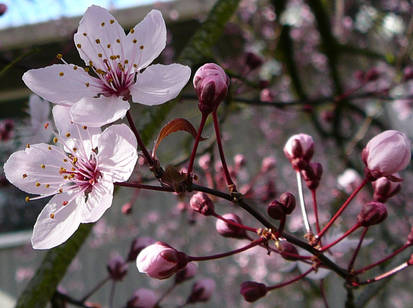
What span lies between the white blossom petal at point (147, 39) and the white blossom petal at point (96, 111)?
0.10 metres

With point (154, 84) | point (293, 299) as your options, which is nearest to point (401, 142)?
point (154, 84)

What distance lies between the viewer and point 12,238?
4.23 metres

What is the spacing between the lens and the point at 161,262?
0.57 m

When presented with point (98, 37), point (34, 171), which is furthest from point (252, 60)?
point (34, 171)

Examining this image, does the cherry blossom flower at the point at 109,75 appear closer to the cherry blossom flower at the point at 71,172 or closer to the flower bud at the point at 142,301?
the cherry blossom flower at the point at 71,172

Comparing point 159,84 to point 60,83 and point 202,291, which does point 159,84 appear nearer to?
point 60,83

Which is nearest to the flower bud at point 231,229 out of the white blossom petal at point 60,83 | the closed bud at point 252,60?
the white blossom petal at point 60,83

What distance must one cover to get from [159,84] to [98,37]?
144 mm

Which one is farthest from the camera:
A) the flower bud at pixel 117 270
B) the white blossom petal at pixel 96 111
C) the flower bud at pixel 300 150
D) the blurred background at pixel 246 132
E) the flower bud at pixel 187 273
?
the blurred background at pixel 246 132

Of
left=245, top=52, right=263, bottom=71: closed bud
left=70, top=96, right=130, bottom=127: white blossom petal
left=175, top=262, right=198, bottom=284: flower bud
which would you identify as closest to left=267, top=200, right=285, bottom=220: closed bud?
left=70, top=96, right=130, bottom=127: white blossom petal

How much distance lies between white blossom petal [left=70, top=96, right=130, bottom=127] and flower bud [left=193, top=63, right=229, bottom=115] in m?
0.10

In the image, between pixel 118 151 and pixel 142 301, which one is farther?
pixel 142 301

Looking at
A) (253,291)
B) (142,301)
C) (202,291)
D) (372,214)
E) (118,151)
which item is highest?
(118,151)

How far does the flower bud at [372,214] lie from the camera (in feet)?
2.15
